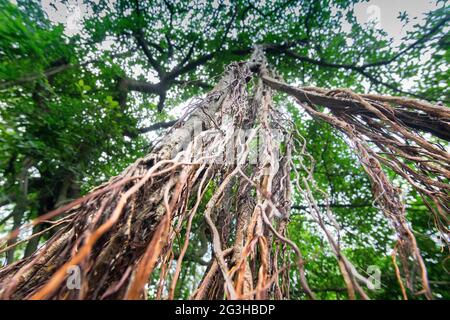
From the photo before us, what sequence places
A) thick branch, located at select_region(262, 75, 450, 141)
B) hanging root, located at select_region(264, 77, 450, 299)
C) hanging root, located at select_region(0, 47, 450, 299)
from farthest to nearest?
1. thick branch, located at select_region(262, 75, 450, 141)
2. hanging root, located at select_region(264, 77, 450, 299)
3. hanging root, located at select_region(0, 47, 450, 299)

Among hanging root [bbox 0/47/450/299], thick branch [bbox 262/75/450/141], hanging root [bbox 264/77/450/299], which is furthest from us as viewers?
thick branch [bbox 262/75/450/141]

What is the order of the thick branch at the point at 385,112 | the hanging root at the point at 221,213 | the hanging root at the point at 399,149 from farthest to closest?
1. the thick branch at the point at 385,112
2. the hanging root at the point at 399,149
3. the hanging root at the point at 221,213

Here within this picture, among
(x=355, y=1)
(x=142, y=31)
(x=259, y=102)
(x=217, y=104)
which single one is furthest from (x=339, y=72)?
(x=142, y=31)

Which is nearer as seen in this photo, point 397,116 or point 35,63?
point 397,116

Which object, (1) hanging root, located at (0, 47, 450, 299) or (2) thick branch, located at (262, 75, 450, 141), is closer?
(1) hanging root, located at (0, 47, 450, 299)

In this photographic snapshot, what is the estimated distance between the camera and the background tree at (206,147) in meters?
0.65

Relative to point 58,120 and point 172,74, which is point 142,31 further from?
point 58,120

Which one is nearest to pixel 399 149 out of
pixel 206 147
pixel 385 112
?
pixel 385 112

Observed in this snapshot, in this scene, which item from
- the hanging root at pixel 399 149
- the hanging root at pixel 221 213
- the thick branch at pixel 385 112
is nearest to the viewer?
the hanging root at pixel 221 213

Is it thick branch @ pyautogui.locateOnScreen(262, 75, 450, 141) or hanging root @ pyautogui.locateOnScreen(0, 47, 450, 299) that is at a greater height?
thick branch @ pyautogui.locateOnScreen(262, 75, 450, 141)

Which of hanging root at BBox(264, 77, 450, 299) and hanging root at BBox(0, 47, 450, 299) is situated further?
hanging root at BBox(264, 77, 450, 299)

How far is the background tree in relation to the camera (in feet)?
2.14

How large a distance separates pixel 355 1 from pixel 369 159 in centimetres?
357

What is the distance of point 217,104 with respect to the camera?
173 centimetres
